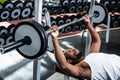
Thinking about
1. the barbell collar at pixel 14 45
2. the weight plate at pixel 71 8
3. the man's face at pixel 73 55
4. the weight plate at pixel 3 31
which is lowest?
the weight plate at pixel 3 31

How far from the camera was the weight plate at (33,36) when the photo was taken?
1.15m

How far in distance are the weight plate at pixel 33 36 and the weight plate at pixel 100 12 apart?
1228 mm

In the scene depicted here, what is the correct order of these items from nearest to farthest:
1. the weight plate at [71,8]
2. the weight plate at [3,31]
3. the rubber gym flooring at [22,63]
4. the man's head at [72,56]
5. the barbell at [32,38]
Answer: the barbell at [32,38] < the man's head at [72,56] < the rubber gym flooring at [22,63] < the weight plate at [3,31] < the weight plate at [71,8]

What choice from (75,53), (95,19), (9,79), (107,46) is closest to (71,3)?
(107,46)

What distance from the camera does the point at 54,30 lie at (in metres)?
1.33

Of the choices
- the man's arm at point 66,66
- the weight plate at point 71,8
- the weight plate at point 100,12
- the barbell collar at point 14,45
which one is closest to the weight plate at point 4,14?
the weight plate at point 71,8

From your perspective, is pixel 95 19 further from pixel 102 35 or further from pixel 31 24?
pixel 102 35

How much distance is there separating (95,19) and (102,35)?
164cm

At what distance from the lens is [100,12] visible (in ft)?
7.61

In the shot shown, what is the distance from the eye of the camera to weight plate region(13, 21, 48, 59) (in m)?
1.15

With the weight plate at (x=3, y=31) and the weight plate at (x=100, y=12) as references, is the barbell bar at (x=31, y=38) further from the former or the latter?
the weight plate at (x=3, y=31)

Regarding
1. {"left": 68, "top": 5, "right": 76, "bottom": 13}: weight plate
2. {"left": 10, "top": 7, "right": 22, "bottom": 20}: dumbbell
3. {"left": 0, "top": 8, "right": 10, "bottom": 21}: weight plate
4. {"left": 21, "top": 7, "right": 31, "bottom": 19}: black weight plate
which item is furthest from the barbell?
{"left": 68, "top": 5, "right": 76, "bottom": 13}: weight plate

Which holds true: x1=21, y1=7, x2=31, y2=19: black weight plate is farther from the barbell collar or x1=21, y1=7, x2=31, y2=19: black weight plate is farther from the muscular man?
the barbell collar

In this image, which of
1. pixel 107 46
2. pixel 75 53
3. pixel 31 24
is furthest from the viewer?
pixel 107 46
